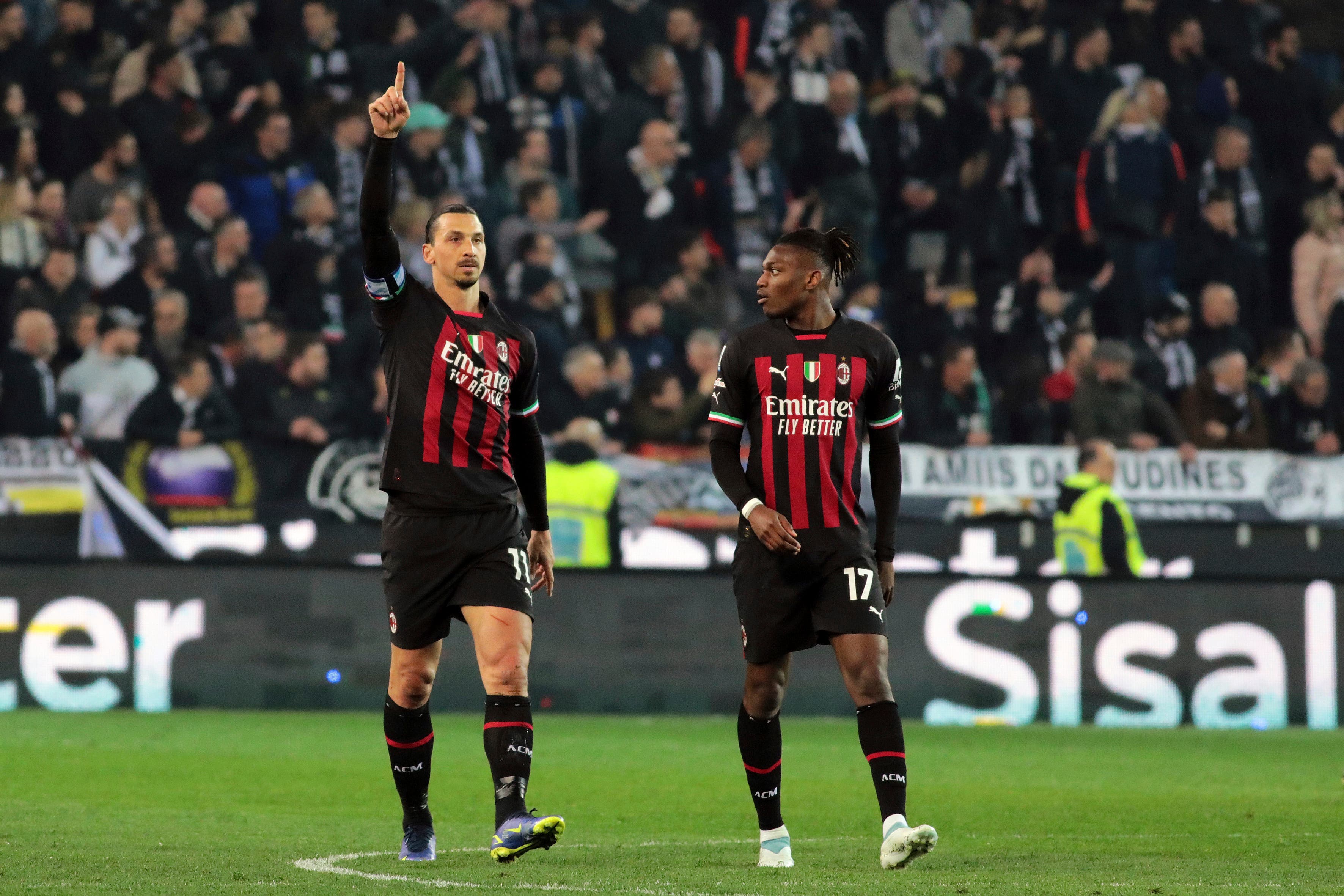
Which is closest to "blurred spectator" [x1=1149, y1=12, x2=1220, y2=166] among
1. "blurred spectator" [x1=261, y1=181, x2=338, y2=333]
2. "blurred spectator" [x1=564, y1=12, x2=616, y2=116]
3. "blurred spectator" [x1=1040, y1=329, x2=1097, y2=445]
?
"blurred spectator" [x1=1040, y1=329, x2=1097, y2=445]

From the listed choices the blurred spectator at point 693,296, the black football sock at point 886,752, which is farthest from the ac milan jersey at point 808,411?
the blurred spectator at point 693,296

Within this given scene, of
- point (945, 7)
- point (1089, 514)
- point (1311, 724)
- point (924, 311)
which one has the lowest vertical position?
point (1311, 724)

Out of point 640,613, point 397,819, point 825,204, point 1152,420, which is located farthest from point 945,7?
point 397,819

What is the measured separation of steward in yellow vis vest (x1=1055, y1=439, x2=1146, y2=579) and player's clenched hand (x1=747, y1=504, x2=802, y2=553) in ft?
23.7

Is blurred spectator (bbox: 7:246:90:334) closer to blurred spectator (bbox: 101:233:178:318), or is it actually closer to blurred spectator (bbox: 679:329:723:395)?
blurred spectator (bbox: 101:233:178:318)

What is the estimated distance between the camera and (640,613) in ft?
41.0

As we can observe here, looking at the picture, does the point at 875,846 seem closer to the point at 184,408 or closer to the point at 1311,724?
the point at 1311,724

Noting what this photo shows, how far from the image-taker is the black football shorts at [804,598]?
6020 millimetres

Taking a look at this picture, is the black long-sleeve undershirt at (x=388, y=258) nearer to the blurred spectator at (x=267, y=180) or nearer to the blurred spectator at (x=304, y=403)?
the blurred spectator at (x=304, y=403)

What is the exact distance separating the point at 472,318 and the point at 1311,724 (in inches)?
306

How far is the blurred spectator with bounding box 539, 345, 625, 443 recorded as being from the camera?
48.1 ft

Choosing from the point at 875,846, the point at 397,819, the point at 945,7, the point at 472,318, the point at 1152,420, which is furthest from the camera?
the point at 945,7

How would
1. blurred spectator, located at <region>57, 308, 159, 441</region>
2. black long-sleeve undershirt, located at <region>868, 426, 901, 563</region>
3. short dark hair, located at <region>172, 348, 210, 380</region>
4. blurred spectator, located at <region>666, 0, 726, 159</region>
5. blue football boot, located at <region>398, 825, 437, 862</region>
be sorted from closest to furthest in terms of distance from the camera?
blue football boot, located at <region>398, 825, 437, 862</region> → black long-sleeve undershirt, located at <region>868, 426, 901, 563</region> → short dark hair, located at <region>172, 348, 210, 380</region> → blurred spectator, located at <region>57, 308, 159, 441</region> → blurred spectator, located at <region>666, 0, 726, 159</region>

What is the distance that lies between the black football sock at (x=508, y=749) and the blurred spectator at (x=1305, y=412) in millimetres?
11183
